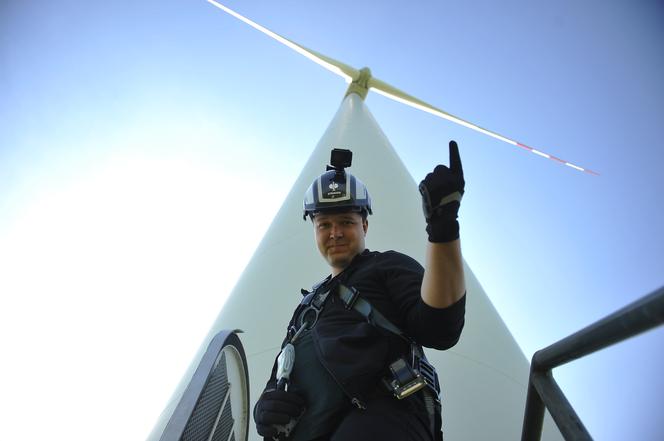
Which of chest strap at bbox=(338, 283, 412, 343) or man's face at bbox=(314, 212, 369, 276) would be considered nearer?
chest strap at bbox=(338, 283, 412, 343)

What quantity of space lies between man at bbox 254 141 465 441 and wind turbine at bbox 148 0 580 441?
163 centimetres

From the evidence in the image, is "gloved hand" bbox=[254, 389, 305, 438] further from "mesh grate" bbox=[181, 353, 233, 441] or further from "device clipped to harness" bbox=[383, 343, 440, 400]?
"device clipped to harness" bbox=[383, 343, 440, 400]

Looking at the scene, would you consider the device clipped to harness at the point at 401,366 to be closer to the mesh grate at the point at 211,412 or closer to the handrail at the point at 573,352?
the handrail at the point at 573,352

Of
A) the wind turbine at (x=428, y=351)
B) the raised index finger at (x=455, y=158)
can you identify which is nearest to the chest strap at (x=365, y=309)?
the raised index finger at (x=455, y=158)

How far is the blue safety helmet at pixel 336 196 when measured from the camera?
2.74m

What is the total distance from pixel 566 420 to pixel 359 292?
42.2 inches

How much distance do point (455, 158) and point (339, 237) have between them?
1.13m

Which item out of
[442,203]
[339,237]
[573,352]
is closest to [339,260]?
[339,237]

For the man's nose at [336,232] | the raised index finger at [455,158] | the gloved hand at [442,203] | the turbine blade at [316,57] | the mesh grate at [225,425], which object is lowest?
the mesh grate at [225,425]

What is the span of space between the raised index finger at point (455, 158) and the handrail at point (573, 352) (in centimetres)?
76

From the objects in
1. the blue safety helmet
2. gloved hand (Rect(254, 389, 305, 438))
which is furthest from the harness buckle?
the blue safety helmet

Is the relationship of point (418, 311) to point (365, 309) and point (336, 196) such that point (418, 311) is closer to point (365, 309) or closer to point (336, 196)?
point (365, 309)

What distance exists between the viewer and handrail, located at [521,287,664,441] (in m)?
1.13

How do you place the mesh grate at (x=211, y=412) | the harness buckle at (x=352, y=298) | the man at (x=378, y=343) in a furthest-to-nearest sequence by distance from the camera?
1. the harness buckle at (x=352, y=298)
2. the man at (x=378, y=343)
3. the mesh grate at (x=211, y=412)
